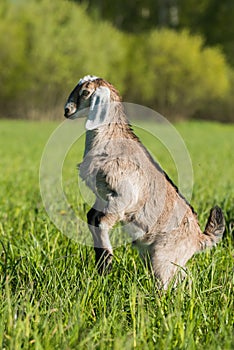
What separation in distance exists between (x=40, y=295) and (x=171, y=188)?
939mm

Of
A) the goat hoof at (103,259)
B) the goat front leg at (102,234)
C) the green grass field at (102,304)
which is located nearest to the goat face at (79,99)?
the goat front leg at (102,234)

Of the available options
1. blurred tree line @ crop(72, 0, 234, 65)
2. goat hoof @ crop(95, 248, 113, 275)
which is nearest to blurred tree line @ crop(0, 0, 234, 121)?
blurred tree line @ crop(72, 0, 234, 65)

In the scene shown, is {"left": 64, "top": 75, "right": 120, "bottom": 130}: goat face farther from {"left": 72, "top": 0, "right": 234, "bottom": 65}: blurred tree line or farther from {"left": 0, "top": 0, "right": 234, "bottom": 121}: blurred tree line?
{"left": 72, "top": 0, "right": 234, "bottom": 65}: blurred tree line

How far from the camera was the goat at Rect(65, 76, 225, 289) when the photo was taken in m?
2.89

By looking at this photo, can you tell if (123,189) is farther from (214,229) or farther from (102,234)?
(214,229)

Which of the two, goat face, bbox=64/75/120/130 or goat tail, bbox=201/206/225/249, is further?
goat tail, bbox=201/206/225/249

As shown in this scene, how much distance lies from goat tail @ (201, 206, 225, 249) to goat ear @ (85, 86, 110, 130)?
90 cm

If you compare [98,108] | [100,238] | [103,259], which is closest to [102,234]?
[100,238]

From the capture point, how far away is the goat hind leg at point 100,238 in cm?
287

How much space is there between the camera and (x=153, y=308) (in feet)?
10.0

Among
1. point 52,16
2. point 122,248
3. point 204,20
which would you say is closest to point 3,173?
point 122,248

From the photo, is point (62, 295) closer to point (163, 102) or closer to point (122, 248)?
point (122, 248)

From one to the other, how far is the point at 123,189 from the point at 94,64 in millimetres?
38777

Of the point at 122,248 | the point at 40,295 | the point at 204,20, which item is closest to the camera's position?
the point at 40,295
